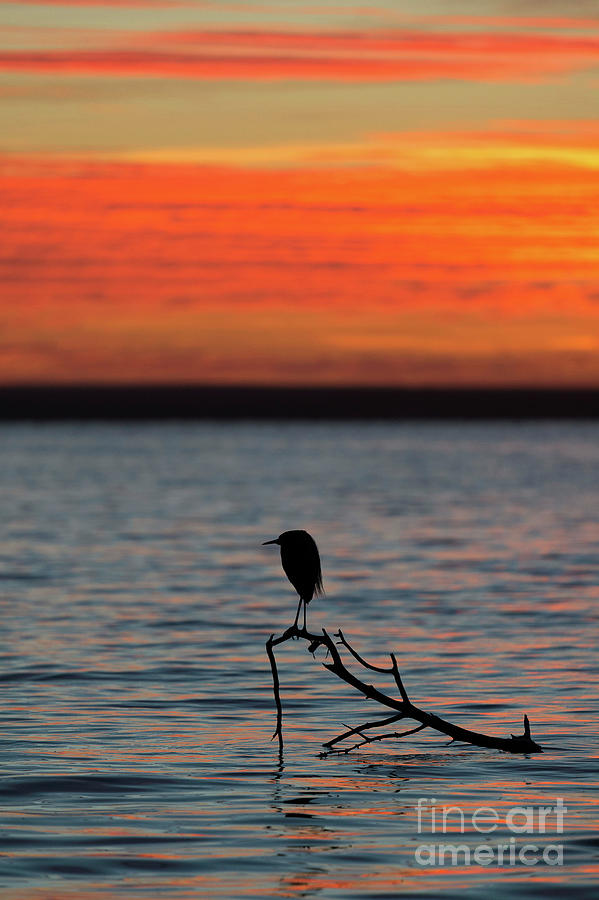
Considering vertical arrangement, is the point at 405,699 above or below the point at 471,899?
above

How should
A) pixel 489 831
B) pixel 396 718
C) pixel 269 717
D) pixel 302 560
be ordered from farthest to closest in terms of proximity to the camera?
pixel 269 717 → pixel 396 718 → pixel 302 560 → pixel 489 831

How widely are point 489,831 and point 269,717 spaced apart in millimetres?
5418

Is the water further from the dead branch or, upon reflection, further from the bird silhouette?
the bird silhouette

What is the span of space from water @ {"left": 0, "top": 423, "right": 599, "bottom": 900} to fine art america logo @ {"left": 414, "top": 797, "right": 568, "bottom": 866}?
0.17 feet

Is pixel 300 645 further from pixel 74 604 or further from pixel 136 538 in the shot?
pixel 136 538

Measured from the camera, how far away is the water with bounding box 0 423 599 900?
11.2 metres

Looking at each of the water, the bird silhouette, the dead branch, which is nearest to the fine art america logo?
the water

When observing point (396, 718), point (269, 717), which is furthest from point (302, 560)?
point (269, 717)

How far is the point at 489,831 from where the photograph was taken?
39.4 ft

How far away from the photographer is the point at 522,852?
1151 centimetres

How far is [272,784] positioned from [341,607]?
15.0m

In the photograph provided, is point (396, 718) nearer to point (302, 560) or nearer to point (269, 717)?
point (302, 560)

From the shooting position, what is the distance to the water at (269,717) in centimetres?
1119

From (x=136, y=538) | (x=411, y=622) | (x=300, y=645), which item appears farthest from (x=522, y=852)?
(x=136, y=538)
